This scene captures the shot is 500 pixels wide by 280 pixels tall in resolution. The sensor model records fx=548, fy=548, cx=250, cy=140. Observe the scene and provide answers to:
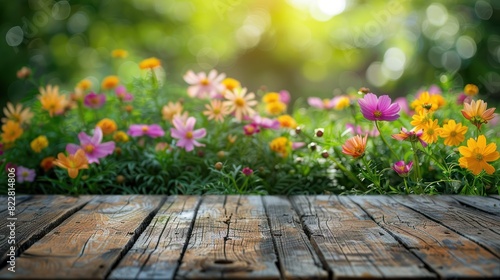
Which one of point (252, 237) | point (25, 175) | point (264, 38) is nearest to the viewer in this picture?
point (252, 237)

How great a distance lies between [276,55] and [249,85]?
5.45 feet

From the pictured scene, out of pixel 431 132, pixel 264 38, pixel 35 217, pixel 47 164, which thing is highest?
pixel 264 38

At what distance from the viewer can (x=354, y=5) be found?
10602 mm

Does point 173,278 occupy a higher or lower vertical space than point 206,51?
lower

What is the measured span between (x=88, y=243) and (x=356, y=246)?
0.75 m

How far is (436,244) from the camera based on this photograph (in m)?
1.54

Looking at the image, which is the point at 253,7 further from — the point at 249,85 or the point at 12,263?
the point at 12,263

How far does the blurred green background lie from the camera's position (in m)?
7.45

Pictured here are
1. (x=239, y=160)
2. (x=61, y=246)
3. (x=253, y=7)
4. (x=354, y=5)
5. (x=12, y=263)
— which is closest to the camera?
(x=12, y=263)

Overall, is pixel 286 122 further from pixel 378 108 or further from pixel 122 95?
pixel 122 95

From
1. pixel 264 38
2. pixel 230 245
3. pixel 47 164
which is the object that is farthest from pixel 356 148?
pixel 264 38

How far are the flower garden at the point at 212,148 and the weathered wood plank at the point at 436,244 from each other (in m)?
0.28

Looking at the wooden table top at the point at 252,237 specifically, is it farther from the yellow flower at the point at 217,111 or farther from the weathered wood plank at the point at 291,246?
the yellow flower at the point at 217,111

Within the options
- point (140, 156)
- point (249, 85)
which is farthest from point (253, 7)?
point (140, 156)
